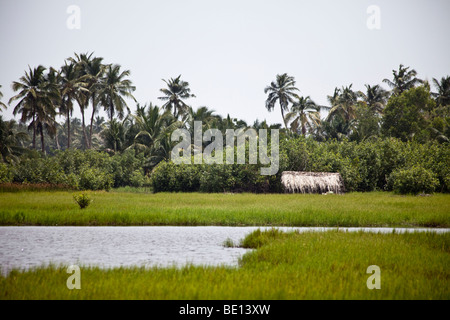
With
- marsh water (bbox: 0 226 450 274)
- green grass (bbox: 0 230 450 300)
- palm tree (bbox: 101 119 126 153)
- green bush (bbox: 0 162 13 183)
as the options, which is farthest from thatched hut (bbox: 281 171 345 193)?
green bush (bbox: 0 162 13 183)

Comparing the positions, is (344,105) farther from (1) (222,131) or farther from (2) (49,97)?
(2) (49,97)

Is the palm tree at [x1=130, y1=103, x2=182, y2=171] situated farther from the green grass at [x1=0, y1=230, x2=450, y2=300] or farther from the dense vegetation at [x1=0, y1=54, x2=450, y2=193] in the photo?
the green grass at [x1=0, y1=230, x2=450, y2=300]

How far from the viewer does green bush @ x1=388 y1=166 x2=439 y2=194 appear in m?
25.2

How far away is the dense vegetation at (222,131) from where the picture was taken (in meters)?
28.9

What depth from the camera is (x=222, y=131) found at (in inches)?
1499

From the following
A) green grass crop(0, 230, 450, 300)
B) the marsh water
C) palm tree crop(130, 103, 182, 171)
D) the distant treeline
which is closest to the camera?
green grass crop(0, 230, 450, 300)

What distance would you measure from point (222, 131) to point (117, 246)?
90.2 ft

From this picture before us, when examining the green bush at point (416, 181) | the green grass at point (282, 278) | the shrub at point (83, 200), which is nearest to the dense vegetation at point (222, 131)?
the green bush at point (416, 181)

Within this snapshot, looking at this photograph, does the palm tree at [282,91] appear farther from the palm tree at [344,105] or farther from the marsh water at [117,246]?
the marsh water at [117,246]

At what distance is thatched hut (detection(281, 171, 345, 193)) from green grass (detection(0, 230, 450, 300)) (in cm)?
1598

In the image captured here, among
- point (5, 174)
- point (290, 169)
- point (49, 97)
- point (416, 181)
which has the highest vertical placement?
point (49, 97)

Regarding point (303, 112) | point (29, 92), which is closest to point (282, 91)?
point (303, 112)
